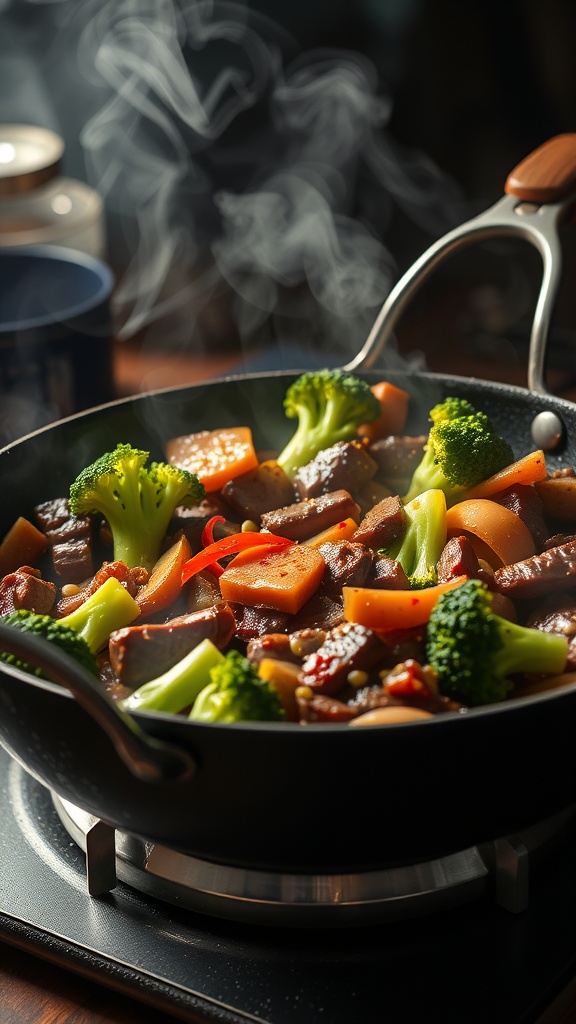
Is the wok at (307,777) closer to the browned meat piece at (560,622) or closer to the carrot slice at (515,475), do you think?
the browned meat piece at (560,622)

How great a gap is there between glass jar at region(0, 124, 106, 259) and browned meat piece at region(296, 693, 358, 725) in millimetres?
1879

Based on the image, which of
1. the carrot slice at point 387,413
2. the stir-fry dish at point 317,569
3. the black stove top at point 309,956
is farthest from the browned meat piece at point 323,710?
the carrot slice at point 387,413

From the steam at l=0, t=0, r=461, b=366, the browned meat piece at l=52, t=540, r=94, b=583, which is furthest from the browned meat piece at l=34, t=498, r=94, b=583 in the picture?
the steam at l=0, t=0, r=461, b=366

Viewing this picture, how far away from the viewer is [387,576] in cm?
160

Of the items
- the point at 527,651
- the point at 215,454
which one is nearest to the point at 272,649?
the point at 527,651

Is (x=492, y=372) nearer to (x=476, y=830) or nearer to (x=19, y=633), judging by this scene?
(x=476, y=830)

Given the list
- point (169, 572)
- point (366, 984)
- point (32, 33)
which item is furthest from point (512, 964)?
point (32, 33)

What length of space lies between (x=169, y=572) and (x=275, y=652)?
32 cm

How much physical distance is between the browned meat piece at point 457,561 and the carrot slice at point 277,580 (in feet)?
0.61

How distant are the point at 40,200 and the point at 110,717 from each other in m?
2.40

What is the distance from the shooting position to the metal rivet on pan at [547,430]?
79.2 inches

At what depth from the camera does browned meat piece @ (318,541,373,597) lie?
1604mm

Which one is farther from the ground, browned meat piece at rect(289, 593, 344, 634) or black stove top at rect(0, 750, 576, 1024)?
browned meat piece at rect(289, 593, 344, 634)

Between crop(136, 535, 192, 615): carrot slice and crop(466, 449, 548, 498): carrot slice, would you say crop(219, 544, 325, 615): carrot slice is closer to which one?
crop(136, 535, 192, 615): carrot slice
